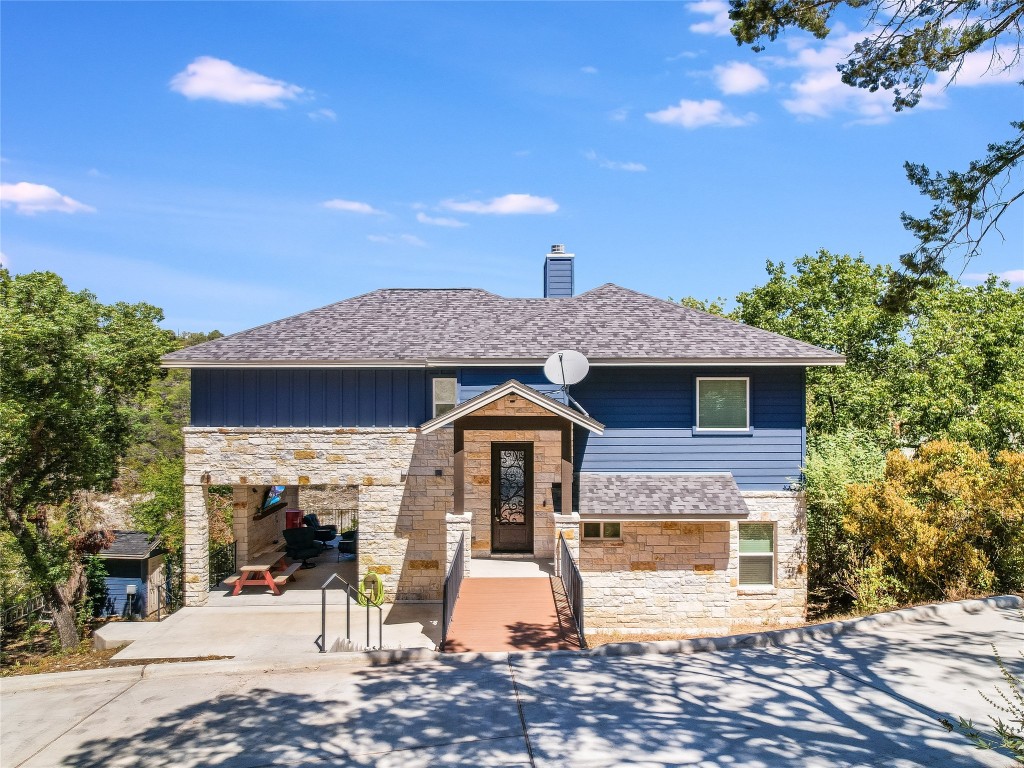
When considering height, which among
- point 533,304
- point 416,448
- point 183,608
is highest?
point 533,304

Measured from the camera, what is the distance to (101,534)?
54.8 feet

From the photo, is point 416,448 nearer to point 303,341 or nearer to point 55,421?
point 303,341

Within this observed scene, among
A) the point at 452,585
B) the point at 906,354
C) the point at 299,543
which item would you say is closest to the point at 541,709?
the point at 452,585

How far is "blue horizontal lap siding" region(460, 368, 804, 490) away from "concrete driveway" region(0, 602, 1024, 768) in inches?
198

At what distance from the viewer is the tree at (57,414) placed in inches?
514

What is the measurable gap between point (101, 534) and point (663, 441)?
14860 mm

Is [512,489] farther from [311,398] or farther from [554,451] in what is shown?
[311,398]

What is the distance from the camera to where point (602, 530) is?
12586 mm

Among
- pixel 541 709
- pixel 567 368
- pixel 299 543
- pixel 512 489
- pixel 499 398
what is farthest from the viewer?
pixel 299 543

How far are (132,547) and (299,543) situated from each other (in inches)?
205

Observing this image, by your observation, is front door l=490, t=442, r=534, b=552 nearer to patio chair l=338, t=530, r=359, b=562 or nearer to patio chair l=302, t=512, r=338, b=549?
patio chair l=338, t=530, r=359, b=562

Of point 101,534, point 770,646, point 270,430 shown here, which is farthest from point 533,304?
point 101,534

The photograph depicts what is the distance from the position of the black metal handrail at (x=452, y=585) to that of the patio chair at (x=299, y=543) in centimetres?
560

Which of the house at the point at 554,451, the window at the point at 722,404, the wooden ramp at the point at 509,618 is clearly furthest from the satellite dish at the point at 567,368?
the wooden ramp at the point at 509,618
